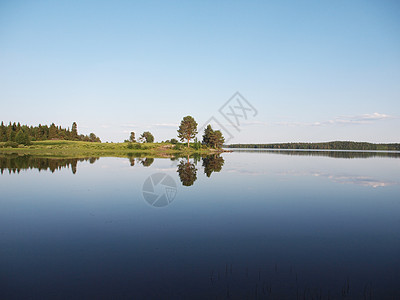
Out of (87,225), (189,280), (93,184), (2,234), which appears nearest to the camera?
(189,280)

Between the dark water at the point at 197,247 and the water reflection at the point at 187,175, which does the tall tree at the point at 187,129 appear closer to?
the water reflection at the point at 187,175

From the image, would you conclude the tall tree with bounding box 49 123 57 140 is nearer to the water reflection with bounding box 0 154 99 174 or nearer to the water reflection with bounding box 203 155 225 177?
the water reflection with bounding box 0 154 99 174

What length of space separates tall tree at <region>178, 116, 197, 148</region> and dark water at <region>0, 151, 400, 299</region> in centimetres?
10397

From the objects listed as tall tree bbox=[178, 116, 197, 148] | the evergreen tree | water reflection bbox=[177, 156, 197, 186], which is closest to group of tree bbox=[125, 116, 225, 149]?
tall tree bbox=[178, 116, 197, 148]

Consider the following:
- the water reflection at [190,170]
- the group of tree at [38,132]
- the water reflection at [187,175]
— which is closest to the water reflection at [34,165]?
the water reflection at [187,175]

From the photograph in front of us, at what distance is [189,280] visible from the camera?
7324 mm

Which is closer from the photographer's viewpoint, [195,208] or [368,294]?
[368,294]

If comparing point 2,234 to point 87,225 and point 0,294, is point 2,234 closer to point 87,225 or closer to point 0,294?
point 87,225

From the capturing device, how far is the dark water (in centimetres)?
700

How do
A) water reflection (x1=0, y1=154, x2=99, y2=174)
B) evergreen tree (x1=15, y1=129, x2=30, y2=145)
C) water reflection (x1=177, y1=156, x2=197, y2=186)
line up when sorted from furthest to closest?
1. evergreen tree (x1=15, y1=129, x2=30, y2=145)
2. water reflection (x1=0, y1=154, x2=99, y2=174)
3. water reflection (x1=177, y1=156, x2=197, y2=186)

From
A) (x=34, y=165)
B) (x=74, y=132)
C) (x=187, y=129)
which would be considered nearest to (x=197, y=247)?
(x=34, y=165)

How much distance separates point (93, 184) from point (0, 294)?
17897 mm

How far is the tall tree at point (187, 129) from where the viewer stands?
12200 cm

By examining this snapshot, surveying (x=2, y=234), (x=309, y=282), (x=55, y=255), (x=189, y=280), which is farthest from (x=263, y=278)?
(x=2, y=234)
